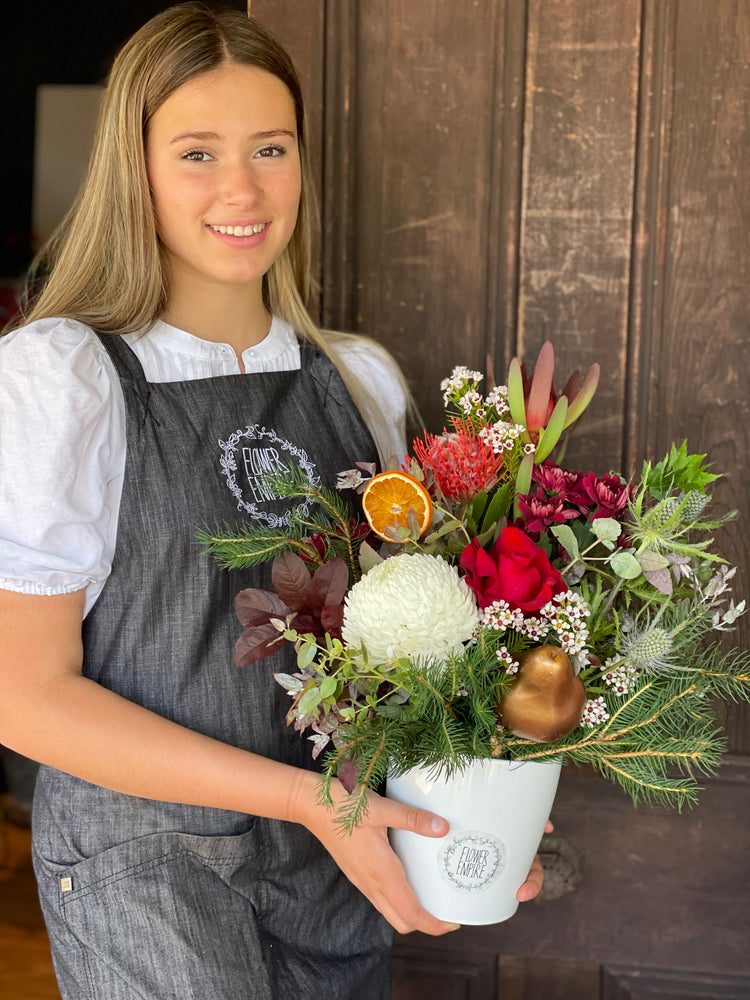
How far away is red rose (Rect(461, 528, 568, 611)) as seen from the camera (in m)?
0.92

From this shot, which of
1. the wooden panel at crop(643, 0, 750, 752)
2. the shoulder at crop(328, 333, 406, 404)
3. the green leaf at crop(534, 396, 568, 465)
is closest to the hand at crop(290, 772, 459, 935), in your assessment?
the green leaf at crop(534, 396, 568, 465)

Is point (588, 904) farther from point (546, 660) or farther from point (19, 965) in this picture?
point (19, 965)

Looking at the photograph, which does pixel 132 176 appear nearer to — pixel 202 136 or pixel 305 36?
pixel 202 136

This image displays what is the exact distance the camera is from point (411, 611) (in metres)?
0.91

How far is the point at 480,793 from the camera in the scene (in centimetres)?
101

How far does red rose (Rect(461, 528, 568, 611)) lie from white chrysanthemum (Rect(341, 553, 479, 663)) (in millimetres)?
18

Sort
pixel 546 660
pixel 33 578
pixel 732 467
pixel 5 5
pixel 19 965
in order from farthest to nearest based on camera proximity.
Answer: pixel 5 5
pixel 19 965
pixel 732 467
pixel 33 578
pixel 546 660

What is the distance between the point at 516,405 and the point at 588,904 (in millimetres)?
888

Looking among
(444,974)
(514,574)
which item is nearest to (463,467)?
(514,574)

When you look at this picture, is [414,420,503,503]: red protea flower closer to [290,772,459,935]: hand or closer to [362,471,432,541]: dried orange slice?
[362,471,432,541]: dried orange slice

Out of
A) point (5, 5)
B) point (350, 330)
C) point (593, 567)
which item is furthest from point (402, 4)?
point (5, 5)

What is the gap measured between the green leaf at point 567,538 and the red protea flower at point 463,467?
0.09 m

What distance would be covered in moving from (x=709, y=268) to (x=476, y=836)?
90 centimetres

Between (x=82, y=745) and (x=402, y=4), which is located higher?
(x=402, y=4)
